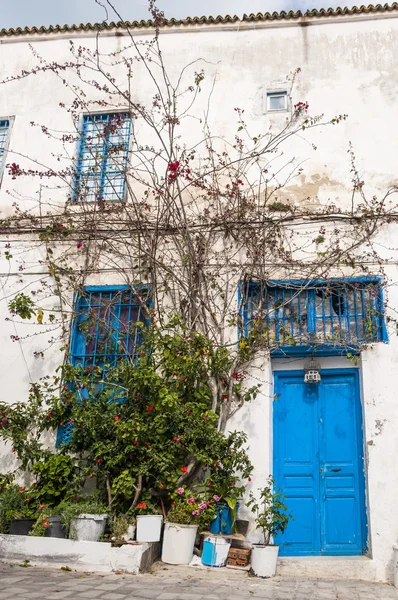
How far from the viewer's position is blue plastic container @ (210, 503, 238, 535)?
6.09m

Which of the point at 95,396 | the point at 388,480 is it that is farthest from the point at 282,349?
the point at 95,396

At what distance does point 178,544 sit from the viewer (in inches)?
223

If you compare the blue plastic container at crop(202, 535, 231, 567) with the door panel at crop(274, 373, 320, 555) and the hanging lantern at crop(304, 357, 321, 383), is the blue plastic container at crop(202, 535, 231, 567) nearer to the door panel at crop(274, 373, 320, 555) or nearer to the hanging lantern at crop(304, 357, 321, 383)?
the door panel at crop(274, 373, 320, 555)

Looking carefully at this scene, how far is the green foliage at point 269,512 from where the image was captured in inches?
231

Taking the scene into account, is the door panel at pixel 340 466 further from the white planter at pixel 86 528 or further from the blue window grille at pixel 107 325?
the white planter at pixel 86 528

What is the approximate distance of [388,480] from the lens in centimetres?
626

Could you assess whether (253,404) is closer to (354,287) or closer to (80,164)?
(354,287)

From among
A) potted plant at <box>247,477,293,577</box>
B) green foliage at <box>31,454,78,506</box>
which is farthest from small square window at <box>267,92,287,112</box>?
green foliage at <box>31,454,78,506</box>

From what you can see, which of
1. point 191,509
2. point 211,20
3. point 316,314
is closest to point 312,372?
point 316,314

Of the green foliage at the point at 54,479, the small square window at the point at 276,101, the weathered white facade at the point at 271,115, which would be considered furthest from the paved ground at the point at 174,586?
the small square window at the point at 276,101

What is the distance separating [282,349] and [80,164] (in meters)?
4.07

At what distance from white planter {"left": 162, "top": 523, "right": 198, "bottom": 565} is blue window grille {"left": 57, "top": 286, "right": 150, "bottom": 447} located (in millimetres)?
2173

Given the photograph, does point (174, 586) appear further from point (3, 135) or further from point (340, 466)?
point (3, 135)

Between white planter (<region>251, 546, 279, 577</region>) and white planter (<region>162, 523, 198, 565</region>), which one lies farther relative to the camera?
white planter (<region>162, 523, 198, 565</region>)
